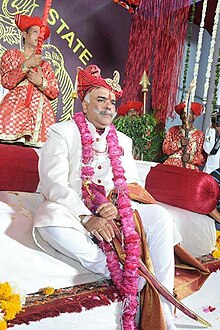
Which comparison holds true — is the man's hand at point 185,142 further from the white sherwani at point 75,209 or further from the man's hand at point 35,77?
the white sherwani at point 75,209

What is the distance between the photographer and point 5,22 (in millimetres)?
4816

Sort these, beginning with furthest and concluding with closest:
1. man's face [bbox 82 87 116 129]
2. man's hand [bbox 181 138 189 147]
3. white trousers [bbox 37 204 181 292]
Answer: man's hand [bbox 181 138 189 147]
man's face [bbox 82 87 116 129]
white trousers [bbox 37 204 181 292]

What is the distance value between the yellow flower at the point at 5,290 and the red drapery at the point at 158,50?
16.3ft

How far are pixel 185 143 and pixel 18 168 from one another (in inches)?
A: 118

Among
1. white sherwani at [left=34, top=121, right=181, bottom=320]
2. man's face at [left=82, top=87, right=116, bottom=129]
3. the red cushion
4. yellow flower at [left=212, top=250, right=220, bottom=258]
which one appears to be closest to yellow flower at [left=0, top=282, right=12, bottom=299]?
white sherwani at [left=34, top=121, right=181, bottom=320]

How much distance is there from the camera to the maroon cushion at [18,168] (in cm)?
258

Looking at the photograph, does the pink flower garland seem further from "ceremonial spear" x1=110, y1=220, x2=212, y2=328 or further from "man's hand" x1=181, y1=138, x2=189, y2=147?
"man's hand" x1=181, y1=138, x2=189, y2=147

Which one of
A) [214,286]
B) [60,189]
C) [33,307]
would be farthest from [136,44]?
[33,307]

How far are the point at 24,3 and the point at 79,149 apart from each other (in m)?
3.48

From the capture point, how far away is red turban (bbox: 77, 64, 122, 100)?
7.11 ft

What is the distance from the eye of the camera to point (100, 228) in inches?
71.1

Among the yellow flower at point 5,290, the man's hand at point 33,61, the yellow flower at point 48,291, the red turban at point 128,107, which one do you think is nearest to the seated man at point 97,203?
the yellow flower at point 48,291

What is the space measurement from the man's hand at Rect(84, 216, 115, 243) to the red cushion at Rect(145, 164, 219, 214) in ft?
3.19

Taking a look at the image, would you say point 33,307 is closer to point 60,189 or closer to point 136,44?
point 60,189
